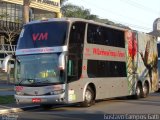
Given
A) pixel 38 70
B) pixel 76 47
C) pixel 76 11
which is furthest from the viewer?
pixel 76 11

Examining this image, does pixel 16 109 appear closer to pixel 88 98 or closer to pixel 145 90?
pixel 88 98

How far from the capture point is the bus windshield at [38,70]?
61.1ft

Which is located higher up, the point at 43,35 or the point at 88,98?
the point at 43,35

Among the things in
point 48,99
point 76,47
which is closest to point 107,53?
point 76,47

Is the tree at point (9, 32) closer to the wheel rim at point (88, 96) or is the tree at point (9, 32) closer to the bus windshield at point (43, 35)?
the bus windshield at point (43, 35)

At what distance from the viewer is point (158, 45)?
32719mm

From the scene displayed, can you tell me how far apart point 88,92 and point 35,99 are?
9.11 feet

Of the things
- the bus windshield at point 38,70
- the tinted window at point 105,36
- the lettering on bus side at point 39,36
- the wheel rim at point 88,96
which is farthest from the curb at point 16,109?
the tinted window at point 105,36

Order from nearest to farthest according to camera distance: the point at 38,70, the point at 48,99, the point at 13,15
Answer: the point at 48,99
the point at 38,70
the point at 13,15

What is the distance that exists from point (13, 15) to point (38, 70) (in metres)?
41.6

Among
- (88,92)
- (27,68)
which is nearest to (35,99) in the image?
(27,68)

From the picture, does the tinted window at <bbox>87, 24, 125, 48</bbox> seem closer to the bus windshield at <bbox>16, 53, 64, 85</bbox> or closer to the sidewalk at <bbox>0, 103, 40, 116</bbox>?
the bus windshield at <bbox>16, 53, 64, 85</bbox>

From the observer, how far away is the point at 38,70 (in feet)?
61.6

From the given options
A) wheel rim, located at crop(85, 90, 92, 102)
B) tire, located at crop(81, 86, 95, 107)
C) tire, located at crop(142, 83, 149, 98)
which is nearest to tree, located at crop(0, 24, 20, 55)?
tire, located at crop(142, 83, 149, 98)
